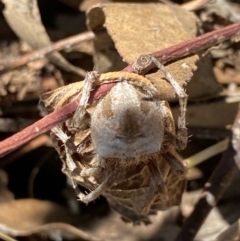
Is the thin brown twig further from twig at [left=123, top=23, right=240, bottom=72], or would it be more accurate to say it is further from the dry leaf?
the dry leaf

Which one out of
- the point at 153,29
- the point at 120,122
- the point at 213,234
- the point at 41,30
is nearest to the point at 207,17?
the point at 153,29

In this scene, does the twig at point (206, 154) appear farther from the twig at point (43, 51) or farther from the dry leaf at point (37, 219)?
the twig at point (43, 51)

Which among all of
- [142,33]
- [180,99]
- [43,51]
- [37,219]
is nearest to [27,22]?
[43,51]

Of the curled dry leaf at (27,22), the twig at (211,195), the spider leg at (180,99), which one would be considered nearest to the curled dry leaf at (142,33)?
the spider leg at (180,99)

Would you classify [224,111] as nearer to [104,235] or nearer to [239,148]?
[239,148]

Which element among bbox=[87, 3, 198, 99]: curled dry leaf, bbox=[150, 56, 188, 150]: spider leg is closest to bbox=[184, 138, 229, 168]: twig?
bbox=[87, 3, 198, 99]: curled dry leaf
